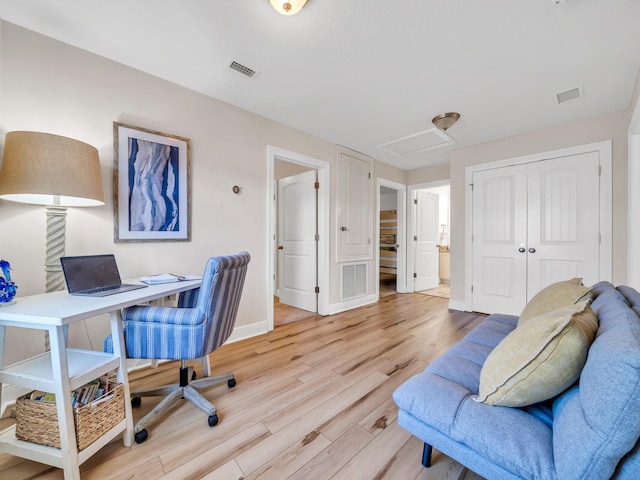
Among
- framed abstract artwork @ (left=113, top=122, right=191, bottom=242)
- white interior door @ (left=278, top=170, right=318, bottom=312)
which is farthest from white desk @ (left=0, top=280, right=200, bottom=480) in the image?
white interior door @ (left=278, top=170, right=318, bottom=312)

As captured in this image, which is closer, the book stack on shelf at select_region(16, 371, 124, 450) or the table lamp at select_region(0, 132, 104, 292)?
the book stack on shelf at select_region(16, 371, 124, 450)

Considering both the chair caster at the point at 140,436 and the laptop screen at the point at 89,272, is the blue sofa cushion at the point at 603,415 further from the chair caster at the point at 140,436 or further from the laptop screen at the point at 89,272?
the laptop screen at the point at 89,272

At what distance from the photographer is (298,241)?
3.96 m

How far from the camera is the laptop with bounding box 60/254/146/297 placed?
4.89 ft

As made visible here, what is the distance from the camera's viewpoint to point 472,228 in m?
3.78

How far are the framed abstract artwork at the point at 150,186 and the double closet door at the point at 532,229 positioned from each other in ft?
12.2

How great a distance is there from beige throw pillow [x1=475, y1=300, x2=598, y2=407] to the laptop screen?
209 centimetres

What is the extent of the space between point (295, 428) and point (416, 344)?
1.59m

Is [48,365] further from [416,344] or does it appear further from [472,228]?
[472,228]

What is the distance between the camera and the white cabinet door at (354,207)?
12.5 ft

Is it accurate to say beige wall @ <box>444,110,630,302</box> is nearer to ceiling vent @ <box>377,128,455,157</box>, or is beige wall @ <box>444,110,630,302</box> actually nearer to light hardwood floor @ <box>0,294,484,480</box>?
ceiling vent @ <box>377,128,455,157</box>

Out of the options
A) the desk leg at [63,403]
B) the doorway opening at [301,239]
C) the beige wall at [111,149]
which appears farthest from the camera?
the doorway opening at [301,239]

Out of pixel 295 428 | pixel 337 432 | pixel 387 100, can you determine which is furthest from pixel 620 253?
pixel 295 428

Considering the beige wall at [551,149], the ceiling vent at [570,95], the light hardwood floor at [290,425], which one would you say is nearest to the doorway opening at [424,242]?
the beige wall at [551,149]
